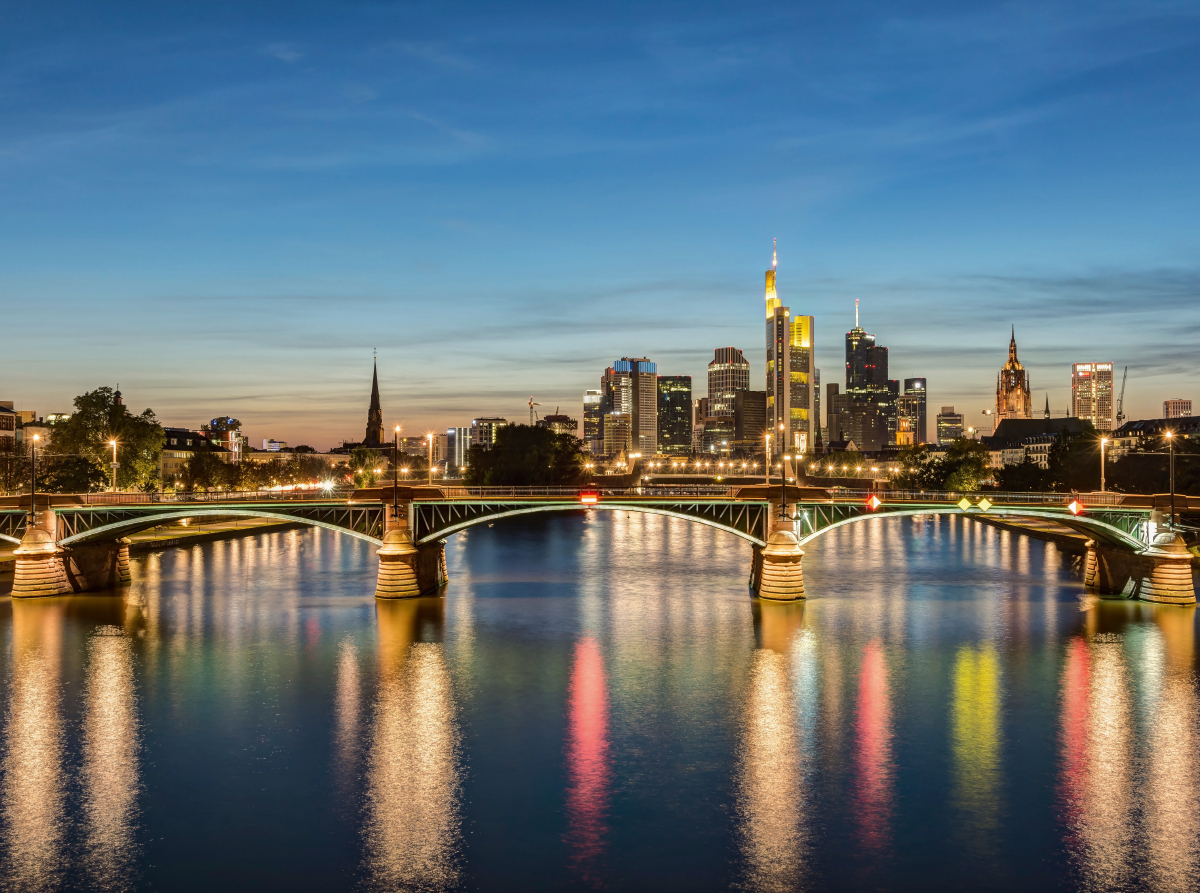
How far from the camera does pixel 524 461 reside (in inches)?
6757

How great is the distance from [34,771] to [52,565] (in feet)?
141

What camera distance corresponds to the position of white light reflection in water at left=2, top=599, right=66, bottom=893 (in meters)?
28.4

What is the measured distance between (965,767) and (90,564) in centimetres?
6793

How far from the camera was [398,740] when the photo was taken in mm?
39375

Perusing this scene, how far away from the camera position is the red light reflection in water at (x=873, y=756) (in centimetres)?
3117

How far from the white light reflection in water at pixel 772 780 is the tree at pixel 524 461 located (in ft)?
393

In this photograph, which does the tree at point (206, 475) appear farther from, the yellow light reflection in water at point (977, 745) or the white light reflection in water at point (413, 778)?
the yellow light reflection in water at point (977, 745)

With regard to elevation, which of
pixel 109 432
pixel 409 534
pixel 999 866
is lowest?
pixel 999 866

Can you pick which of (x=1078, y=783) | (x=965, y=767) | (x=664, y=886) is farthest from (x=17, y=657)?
(x=1078, y=783)

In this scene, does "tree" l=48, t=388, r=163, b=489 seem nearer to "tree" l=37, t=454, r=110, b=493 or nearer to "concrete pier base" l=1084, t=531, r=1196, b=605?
"tree" l=37, t=454, r=110, b=493

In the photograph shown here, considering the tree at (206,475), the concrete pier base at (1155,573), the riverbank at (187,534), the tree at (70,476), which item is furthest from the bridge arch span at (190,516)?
the tree at (206,475)

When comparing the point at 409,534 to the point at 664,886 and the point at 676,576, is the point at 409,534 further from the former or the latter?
the point at 664,886

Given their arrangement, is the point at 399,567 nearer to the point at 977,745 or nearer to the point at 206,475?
the point at 977,745

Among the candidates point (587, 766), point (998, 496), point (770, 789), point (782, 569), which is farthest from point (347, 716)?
point (998, 496)
